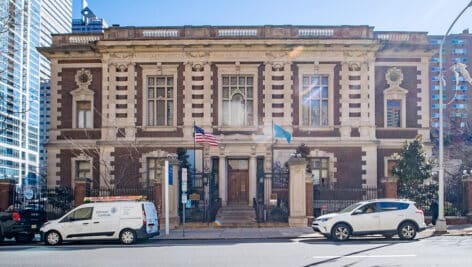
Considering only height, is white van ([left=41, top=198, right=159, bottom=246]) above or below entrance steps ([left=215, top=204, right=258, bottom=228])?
above

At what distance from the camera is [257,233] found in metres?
23.6

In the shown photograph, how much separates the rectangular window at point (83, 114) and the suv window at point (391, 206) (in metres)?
22.7

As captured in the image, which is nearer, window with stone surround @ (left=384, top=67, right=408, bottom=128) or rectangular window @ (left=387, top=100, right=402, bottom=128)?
window with stone surround @ (left=384, top=67, right=408, bottom=128)

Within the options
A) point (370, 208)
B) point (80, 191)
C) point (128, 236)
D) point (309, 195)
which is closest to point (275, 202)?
point (309, 195)

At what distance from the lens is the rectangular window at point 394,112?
36.5 m

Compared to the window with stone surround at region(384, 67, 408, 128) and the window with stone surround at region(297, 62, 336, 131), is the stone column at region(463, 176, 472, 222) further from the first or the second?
the window with stone surround at region(297, 62, 336, 131)

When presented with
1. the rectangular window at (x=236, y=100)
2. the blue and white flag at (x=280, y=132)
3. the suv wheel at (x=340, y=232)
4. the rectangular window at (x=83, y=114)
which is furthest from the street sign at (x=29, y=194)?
the suv wheel at (x=340, y=232)

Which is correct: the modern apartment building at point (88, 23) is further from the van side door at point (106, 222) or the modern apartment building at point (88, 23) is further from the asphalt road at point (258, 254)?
the asphalt road at point (258, 254)

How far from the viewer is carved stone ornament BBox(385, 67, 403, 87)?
36250 mm

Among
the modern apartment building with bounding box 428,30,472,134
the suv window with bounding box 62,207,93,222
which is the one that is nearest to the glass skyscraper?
the suv window with bounding box 62,207,93,222

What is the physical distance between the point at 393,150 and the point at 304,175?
485 inches

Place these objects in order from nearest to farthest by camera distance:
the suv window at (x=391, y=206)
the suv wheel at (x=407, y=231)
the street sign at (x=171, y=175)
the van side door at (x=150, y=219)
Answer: the suv wheel at (x=407, y=231)
the van side door at (x=150, y=219)
the suv window at (x=391, y=206)
the street sign at (x=171, y=175)

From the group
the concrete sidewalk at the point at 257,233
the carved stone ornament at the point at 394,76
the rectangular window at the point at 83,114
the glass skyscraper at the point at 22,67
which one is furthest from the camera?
the rectangular window at the point at 83,114

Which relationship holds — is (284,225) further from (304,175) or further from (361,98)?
(361,98)
